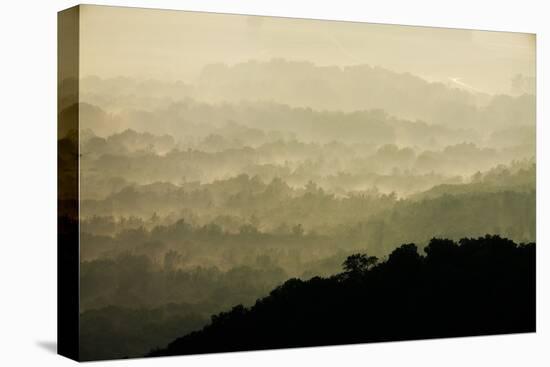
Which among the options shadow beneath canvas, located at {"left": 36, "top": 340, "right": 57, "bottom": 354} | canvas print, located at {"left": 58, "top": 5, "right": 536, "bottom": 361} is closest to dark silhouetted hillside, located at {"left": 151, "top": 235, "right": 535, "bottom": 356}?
canvas print, located at {"left": 58, "top": 5, "right": 536, "bottom": 361}

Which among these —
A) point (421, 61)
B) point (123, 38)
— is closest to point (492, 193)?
point (421, 61)

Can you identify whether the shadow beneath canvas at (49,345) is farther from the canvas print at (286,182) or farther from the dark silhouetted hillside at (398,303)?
the dark silhouetted hillside at (398,303)

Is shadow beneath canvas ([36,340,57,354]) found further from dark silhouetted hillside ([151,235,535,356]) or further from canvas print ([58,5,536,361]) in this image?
dark silhouetted hillside ([151,235,535,356])

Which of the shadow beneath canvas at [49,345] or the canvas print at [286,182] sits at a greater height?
the canvas print at [286,182]

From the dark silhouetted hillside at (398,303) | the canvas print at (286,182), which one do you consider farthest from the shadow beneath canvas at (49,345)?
the dark silhouetted hillside at (398,303)

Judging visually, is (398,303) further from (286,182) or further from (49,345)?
(49,345)

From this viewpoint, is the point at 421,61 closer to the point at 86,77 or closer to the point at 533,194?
the point at 533,194

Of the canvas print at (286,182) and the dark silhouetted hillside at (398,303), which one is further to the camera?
the dark silhouetted hillside at (398,303)
